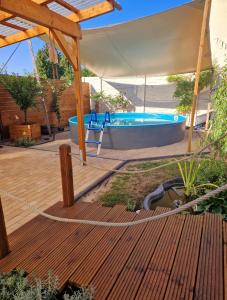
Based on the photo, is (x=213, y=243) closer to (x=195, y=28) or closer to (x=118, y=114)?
(x=195, y=28)

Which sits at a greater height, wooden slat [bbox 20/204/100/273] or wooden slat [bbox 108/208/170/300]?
wooden slat [bbox 108/208/170/300]

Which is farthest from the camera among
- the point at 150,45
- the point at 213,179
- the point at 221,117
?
the point at 150,45

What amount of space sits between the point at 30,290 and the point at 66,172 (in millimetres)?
1267

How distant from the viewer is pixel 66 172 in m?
2.43

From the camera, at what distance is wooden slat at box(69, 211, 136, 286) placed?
1.49 metres

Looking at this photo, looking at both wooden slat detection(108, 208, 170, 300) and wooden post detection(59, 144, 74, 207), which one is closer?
wooden slat detection(108, 208, 170, 300)

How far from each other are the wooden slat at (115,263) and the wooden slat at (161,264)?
191 mm

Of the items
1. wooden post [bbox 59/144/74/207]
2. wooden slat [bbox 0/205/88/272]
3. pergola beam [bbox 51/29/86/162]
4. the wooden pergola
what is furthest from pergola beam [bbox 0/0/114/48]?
wooden slat [bbox 0/205/88/272]

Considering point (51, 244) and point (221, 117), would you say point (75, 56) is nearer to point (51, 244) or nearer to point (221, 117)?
point (221, 117)

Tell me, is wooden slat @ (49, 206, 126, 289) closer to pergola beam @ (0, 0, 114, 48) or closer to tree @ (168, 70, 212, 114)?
pergola beam @ (0, 0, 114, 48)

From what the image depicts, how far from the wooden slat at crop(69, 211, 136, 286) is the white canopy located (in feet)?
17.2

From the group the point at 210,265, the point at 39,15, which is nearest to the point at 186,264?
the point at 210,265

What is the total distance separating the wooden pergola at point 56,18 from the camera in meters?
2.94

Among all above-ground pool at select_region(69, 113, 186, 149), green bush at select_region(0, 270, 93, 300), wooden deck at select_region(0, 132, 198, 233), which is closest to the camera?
green bush at select_region(0, 270, 93, 300)
